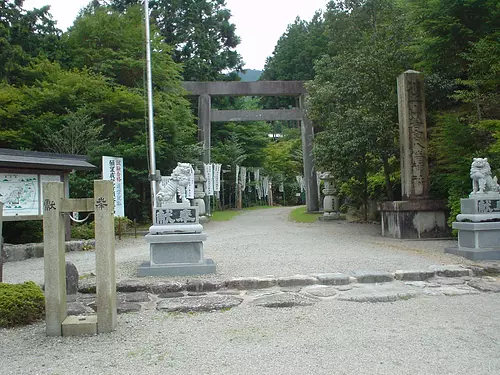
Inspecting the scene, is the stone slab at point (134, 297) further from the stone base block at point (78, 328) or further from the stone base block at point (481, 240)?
the stone base block at point (481, 240)

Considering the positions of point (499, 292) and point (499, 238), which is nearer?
point (499, 292)

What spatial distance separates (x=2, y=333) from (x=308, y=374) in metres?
3.23

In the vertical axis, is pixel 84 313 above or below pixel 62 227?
below

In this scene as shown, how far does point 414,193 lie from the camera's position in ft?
36.2

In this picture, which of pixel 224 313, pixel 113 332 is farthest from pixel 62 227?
pixel 224 313

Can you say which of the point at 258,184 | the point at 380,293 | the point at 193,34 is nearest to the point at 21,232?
the point at 380,293

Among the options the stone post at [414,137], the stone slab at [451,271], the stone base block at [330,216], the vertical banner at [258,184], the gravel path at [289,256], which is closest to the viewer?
the stone slab at [451,271]

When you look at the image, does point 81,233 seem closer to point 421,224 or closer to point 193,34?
point 421,224

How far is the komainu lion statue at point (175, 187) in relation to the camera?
7145 millimetres

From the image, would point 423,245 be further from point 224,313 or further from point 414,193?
point 224,313

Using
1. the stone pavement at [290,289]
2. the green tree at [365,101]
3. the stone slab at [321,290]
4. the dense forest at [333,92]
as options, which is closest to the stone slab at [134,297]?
the stone pavement at [290,289]

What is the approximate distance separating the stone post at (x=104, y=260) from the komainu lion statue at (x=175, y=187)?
9.00 feet

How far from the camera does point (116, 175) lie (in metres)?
12.4

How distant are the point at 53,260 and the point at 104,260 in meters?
0.50
